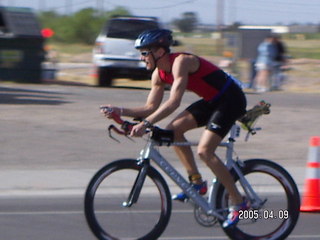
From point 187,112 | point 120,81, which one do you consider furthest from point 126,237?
point 120,81

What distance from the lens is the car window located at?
23.6m

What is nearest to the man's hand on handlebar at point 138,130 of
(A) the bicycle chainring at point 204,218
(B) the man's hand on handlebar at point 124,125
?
(B) the man's hand on handlebar at point 124,125

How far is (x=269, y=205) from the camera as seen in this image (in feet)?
22.4

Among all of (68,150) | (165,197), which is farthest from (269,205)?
(68,150)

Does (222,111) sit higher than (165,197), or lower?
higher

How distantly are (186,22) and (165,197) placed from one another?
69.5 m

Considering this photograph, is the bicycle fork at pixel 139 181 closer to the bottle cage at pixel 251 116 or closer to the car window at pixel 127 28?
the bottle cage at pixel 251 116

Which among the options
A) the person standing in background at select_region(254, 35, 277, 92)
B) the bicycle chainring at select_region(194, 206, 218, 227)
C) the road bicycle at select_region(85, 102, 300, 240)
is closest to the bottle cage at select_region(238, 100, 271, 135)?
the road bicycle at select_region(85, 102, 300, 240)

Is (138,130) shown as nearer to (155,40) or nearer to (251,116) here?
(155,40)

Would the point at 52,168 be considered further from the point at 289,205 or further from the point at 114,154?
the point at 289,205

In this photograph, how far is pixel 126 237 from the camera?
648 centimetres

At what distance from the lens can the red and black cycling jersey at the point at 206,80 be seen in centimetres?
643

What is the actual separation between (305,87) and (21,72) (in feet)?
33.1

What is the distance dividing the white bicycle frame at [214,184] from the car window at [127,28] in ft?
56.4
